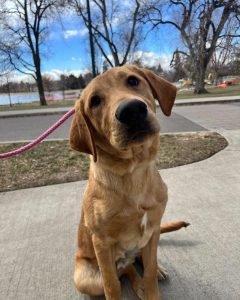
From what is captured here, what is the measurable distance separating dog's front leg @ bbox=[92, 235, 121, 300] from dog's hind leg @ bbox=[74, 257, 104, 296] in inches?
5.9

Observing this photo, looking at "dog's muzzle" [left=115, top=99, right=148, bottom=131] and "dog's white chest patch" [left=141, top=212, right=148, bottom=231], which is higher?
"dog's muzzle" [left=115, top=99, right=148, bottom=131]

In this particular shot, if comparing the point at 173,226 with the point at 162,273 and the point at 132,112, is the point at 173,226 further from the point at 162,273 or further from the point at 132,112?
the point at 132,112

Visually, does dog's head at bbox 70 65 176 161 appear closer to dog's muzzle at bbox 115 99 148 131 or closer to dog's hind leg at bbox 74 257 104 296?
dog's muzzle at bbox 115 99 148 131

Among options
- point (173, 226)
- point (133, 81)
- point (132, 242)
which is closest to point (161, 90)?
point (133, 81)

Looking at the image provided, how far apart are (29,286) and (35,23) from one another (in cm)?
2390

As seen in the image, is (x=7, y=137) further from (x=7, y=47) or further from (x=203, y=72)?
(x=203, y=72)

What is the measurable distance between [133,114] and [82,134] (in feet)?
1.54

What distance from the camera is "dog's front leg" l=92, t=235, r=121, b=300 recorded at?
7.00 ft

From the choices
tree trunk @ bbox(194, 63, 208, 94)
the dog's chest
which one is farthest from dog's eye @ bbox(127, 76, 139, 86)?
tree trunk @ bbox(194, 63, 208, 94)

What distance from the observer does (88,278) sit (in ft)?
7.60

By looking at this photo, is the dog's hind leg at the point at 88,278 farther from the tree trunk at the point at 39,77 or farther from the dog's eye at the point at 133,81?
the tree trunk at the point at 39,77

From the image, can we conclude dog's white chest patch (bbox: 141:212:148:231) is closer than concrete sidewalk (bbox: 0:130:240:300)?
Yes

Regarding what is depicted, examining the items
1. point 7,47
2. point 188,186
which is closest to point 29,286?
point 188,186

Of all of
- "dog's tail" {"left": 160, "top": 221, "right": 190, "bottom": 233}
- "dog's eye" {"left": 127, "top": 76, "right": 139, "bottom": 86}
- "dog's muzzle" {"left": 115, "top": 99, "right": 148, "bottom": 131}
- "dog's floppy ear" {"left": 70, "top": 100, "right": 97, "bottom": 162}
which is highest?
"dog's eye" {"left": 127, "top": 76, "right": 139, "bottom": 86}
